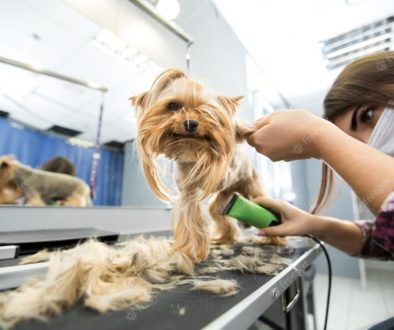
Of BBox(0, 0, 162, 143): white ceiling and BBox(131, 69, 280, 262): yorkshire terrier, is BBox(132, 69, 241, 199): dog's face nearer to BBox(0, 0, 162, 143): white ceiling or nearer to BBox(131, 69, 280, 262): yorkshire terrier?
BBox(131, 69, 280, 262): yorkshire terrier

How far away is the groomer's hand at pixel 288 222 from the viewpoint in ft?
2.60

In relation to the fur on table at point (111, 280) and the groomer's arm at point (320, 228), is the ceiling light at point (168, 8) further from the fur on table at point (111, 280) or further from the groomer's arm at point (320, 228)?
the fur on table at point (111, 280)

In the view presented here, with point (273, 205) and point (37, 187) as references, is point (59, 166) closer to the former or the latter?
point (37, 187)

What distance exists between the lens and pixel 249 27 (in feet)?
6.97

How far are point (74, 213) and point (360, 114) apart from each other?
92 cm

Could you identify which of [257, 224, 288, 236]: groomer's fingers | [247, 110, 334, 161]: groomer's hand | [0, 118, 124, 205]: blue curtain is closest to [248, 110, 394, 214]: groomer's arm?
[247, 110, 334, 161]: groomer's hand

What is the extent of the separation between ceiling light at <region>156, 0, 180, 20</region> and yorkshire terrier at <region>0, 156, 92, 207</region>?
89cm

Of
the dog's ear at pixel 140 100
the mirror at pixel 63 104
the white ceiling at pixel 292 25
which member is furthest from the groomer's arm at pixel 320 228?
the white ceiling at pixel 292 25

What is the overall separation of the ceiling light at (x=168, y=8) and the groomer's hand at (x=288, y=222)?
3.35 ft

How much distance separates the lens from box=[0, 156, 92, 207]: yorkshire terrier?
2.69 feet

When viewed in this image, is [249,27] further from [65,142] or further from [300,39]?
[65,142]

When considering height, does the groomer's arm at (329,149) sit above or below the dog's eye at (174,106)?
below

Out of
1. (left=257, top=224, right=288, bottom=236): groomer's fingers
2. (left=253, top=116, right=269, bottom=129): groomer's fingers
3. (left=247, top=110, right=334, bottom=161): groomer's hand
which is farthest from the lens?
(left=257, top=224, right=288, bottom=236): groomer's fingers

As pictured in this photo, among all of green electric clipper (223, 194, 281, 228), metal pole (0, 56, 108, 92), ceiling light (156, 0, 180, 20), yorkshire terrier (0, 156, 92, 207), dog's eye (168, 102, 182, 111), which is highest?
ceiling light (156, 0, 180, 20)
